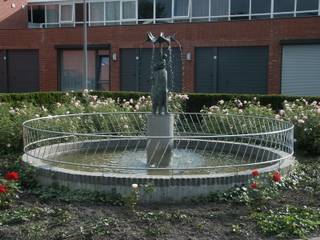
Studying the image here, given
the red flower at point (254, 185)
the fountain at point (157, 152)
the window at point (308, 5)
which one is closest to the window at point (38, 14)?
the window at point (308, 5)

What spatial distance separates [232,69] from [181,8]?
469cm

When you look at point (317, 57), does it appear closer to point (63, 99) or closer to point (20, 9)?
point (63, 99)

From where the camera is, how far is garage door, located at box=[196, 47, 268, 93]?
2577 centimetres

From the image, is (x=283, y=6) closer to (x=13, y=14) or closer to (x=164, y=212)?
(x=13, y=14)

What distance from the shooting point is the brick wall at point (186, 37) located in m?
24.8

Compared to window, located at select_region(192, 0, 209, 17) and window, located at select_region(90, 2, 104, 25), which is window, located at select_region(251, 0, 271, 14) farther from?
window, located at select_region(90, 2, 104, 25)

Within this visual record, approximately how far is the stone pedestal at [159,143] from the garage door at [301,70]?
54.2ft

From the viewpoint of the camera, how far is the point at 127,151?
411 inches

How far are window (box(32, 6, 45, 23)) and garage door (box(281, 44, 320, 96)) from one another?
16823mm

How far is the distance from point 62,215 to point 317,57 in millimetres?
20074

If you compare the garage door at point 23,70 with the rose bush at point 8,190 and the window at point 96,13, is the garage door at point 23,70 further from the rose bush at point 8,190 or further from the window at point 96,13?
the rose bush at point 8,190

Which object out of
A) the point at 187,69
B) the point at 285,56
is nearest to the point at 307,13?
the point at 285,56

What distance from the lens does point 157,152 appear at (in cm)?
872

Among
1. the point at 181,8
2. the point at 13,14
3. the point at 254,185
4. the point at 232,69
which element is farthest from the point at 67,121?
the point at 13,14
